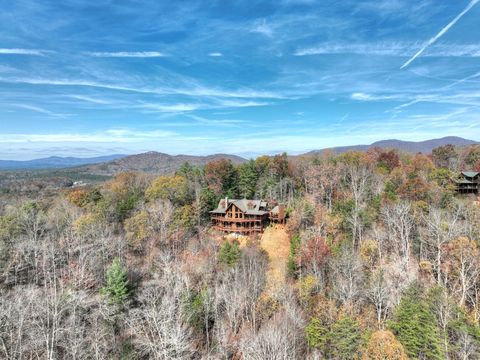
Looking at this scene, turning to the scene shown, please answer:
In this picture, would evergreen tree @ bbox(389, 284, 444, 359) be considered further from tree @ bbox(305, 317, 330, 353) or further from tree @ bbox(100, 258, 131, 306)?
tree @ bbox(100, 258, 131, 306)

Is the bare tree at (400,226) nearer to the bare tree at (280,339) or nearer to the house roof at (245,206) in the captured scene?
the bare tree at (280,339)

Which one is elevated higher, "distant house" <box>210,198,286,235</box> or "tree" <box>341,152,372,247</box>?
"tree" <box>341,152,372,247</box>

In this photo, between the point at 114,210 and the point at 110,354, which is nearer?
the point at 110,354

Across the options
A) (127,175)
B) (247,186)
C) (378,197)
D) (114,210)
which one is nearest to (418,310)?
(378,197)

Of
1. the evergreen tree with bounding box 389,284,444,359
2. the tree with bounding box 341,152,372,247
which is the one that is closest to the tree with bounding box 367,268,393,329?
the evergreen tree with bounding box 389,284,444,359

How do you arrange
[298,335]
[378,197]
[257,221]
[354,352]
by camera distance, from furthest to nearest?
[257,221] < [378,197] < [298,335] < [354,352]

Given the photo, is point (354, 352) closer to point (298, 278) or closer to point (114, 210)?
point (298, 278)
